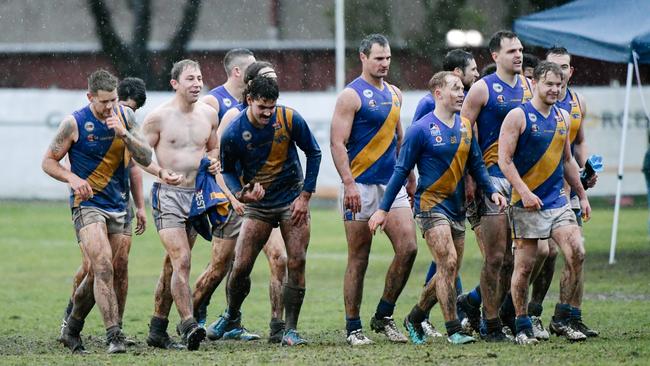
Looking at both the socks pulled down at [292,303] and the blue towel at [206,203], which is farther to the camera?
the blue towel at [206,203]

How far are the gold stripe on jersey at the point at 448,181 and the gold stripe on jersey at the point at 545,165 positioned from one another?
0.46m

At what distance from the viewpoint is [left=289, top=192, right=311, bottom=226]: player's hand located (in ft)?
35.3

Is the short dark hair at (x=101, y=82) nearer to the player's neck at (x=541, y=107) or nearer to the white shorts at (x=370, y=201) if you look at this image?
the white shorts at (x=370, y=201)

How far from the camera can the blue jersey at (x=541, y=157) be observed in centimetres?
1052

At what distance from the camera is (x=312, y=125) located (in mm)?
29344

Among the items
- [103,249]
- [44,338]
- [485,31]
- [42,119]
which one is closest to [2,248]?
[42,119]

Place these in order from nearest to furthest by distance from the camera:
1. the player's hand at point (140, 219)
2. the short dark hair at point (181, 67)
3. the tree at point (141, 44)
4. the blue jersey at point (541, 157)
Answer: the blue jersey at point (541, 157) < the short dark hair at point (181, 67) < the player's hand at point (140, 219) < the tree at point (141, 44)

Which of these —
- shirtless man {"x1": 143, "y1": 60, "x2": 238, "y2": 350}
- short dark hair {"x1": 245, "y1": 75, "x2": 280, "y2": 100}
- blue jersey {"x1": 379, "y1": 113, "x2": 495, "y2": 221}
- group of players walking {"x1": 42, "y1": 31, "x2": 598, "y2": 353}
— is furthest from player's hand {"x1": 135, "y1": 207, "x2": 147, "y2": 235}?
blue jersey {"x1": 379, "y1": 113, "x2": 495, "y2": 221}

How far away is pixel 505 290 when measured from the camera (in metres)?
11.1

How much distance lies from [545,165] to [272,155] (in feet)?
7.18

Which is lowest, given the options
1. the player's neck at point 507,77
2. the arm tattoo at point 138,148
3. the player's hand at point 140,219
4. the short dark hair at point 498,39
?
the player's hand at point 140,219

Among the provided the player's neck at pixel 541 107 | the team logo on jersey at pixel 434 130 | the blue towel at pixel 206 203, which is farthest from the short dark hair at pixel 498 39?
the blue towel at pixel 206 203

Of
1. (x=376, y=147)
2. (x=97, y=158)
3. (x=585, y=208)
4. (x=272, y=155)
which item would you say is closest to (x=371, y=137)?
(x=376, y=147)

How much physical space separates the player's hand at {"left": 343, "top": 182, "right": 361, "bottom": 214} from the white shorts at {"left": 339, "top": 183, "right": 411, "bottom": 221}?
Result: 0.07 metres
